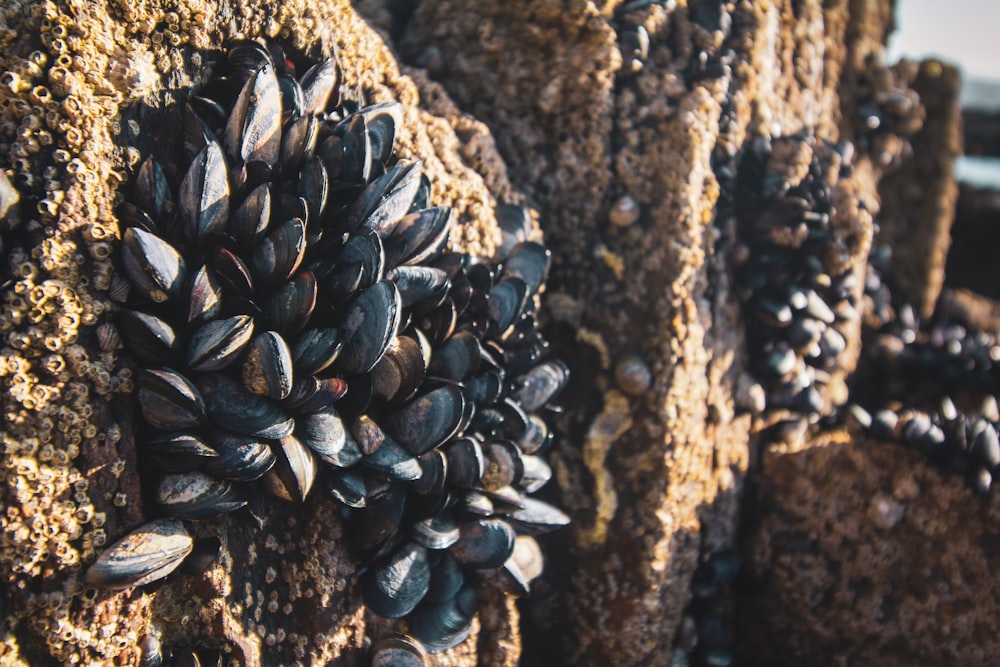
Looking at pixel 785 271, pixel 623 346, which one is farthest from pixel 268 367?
pixel 785 271

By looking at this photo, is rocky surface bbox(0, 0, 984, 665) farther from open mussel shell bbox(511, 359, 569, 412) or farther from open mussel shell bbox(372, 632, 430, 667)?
open mussel shell bbox(511, 359, 569, 412)

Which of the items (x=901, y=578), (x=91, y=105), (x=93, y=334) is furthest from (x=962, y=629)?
(x=91, y=105)

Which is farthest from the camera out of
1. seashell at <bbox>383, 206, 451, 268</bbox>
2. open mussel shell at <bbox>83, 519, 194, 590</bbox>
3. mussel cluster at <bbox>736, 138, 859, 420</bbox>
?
mussel cluster at <bbox>736, 138, 859, 420</bbox>

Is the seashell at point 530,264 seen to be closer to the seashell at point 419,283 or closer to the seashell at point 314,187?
the seashell at point 419,283

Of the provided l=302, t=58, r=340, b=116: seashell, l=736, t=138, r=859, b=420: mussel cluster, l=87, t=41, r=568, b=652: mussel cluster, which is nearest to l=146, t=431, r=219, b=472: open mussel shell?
l=87, t=41, r=568, b=652: mussel cluster

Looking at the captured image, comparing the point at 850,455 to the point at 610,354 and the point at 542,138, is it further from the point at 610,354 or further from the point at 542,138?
the point at 542,138

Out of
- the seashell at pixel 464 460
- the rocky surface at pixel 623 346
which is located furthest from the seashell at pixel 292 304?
the seashell at pixel 464 460

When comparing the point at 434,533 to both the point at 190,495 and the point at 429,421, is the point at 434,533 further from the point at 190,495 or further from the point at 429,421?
the point at 190,495
